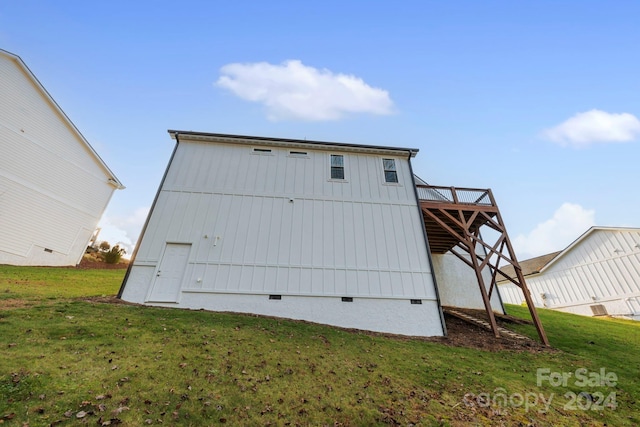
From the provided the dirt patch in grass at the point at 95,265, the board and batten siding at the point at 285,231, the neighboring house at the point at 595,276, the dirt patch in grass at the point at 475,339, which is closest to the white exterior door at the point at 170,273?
the board and batten siding at the point at 285,231

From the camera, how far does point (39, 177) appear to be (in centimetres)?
1532

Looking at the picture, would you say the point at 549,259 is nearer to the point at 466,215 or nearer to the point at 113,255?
the point at 466,215

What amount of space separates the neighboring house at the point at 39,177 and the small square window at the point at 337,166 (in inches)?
708

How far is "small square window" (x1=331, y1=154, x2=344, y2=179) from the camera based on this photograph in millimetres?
12404

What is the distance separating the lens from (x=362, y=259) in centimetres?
1048

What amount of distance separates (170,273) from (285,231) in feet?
15.5

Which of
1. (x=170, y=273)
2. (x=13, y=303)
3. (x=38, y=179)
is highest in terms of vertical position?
(x=38, y=179)

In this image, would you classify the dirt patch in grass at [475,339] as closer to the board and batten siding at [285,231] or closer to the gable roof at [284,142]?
the board and batten siding at [285,231]

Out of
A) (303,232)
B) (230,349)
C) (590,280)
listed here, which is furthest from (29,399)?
(590,280)

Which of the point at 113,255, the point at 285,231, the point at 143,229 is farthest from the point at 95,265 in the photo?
the point at 285,231

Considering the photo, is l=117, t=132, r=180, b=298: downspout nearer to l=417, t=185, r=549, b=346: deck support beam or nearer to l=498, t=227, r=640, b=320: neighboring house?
l=417, t=185, r=549, b=346: deck support beam

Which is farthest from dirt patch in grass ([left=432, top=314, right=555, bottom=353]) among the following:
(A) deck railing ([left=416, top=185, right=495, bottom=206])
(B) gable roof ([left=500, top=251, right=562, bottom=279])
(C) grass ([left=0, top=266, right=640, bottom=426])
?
(B) gable roof ([left=500, top=251, right=562, bottom=279])

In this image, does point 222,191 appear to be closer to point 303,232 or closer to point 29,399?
point 303,232

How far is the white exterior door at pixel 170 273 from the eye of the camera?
9404 mm
